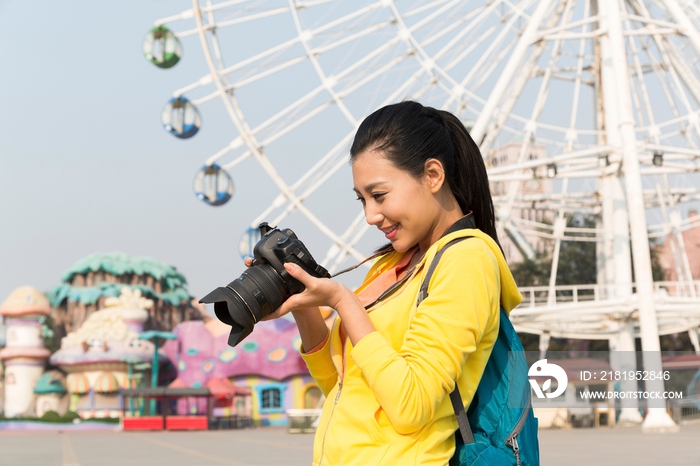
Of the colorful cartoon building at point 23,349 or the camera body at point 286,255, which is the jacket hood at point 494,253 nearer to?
the camera body at point 286,255

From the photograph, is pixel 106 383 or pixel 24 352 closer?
pixel 106 383

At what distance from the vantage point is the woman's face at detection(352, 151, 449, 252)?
179 centimetres

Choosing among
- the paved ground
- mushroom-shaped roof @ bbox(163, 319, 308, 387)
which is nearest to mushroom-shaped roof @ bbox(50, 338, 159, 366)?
mushroom-shaped roof @ bbox(163, 319, 308, 387)

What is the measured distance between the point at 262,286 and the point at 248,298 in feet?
0.12

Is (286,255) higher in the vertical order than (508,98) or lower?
lower

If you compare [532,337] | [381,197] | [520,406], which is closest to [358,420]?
[520,406]

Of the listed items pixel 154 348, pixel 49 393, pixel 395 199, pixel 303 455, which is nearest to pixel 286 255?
pixel 395 199

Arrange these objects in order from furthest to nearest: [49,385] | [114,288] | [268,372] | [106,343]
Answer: [114,288]
[49,385]
[106,343]
[268,372]

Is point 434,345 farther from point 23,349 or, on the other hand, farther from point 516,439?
point 23,349

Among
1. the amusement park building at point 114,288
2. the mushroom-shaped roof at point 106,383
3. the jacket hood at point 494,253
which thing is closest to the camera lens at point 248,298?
the jacket hood at point 494,253

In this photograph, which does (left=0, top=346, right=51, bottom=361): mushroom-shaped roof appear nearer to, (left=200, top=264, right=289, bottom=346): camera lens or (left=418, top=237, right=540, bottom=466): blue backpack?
(left=200, top=264, right=289, bottom=346): camera lens

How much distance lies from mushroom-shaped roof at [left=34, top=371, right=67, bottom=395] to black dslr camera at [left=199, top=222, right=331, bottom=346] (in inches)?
1508

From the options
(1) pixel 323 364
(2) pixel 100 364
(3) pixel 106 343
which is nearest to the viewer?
(1) pixel 323 364

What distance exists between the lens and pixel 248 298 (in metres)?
1.68
